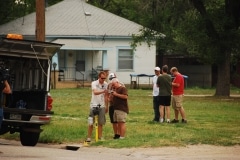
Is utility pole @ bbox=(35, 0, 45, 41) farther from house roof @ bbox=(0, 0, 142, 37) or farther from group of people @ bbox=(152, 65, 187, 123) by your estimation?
house roof @ bbox=(0, 0, 142, 37)

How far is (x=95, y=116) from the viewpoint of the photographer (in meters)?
18.5

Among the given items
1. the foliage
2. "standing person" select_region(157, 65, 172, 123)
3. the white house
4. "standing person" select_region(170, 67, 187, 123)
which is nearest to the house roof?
the white house

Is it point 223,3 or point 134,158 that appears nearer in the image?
point 134,158

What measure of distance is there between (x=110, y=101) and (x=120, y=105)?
11.7 inches

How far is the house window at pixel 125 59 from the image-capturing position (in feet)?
164

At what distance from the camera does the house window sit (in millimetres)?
49938

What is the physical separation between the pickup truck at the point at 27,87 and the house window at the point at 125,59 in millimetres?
31500

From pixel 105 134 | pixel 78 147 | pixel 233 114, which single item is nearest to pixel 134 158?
pixel 78 147

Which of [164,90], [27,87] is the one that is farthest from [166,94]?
[27,87]

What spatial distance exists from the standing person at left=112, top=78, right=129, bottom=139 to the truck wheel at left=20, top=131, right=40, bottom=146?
2.07 m

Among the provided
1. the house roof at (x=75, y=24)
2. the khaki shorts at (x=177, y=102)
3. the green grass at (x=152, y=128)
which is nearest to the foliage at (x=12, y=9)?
the house roof at (x=75, y=24)

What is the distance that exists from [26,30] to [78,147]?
1238 inches

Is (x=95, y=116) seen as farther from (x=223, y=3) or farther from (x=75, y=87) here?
(x=75, y=87)

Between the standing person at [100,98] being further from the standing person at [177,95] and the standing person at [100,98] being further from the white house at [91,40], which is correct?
the white house at [91,40]
